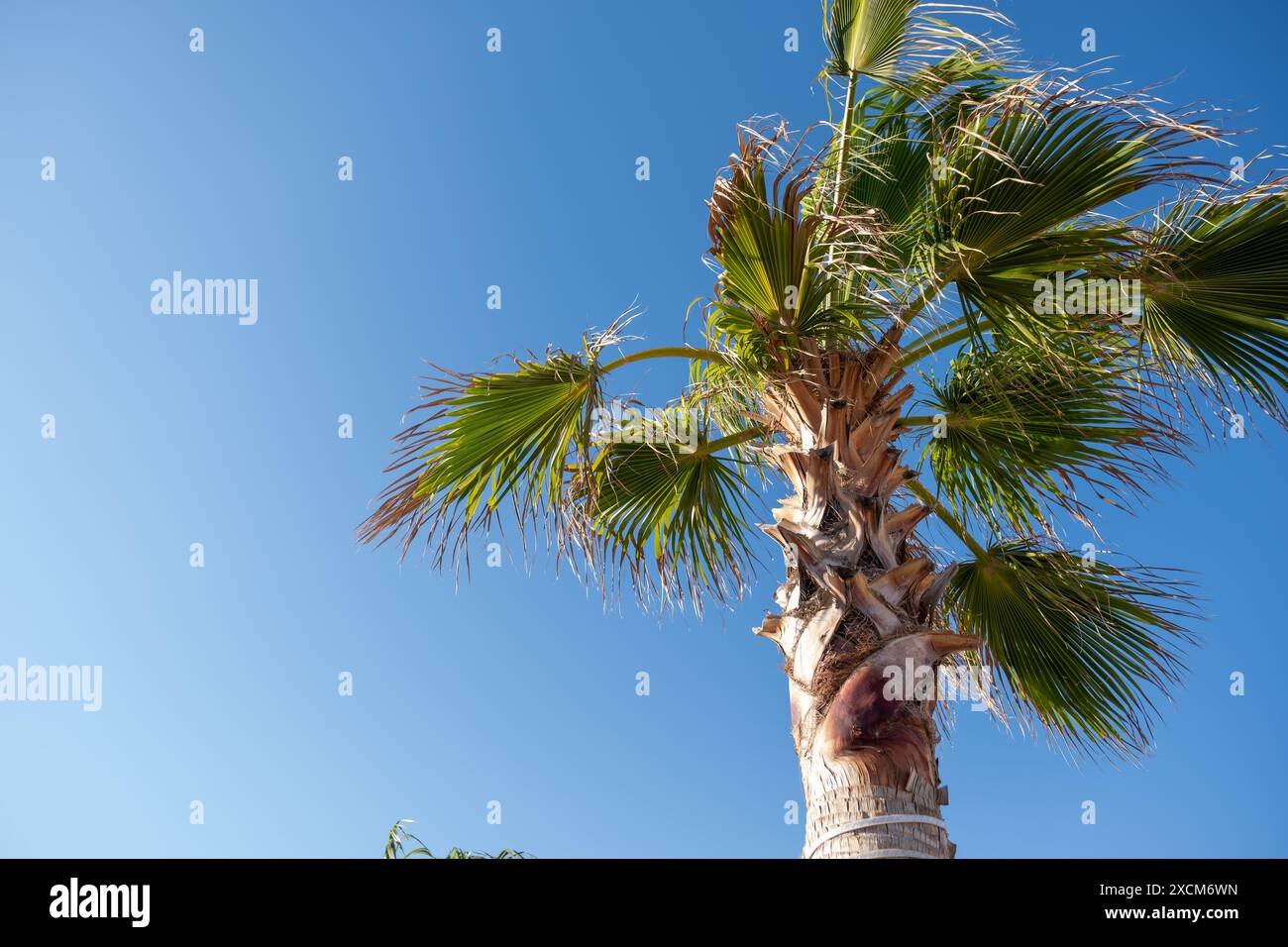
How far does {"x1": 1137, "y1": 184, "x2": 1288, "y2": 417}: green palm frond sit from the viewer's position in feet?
13.5

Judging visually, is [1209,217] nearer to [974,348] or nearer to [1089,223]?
[1089,223]

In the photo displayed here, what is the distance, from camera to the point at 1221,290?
4.30m

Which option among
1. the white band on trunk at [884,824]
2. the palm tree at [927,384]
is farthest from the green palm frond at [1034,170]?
the white band on trunk at [884,824]

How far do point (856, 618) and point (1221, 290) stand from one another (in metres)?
2.26

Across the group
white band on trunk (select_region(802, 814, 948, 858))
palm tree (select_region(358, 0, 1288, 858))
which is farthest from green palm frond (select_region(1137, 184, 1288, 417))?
white band on trunk (select_region(802, 814, 948, 858))

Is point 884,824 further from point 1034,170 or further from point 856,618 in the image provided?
point 1034,170

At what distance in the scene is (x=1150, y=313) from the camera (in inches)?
175

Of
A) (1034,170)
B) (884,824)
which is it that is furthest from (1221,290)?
(884,824)

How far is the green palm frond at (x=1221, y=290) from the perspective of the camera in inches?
162

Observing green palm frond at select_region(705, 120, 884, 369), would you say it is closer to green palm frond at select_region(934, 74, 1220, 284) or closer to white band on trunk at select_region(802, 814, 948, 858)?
green palm frond at select_region(934, 74, 1220, 284)

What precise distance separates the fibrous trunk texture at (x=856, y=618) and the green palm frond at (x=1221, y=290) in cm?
120
